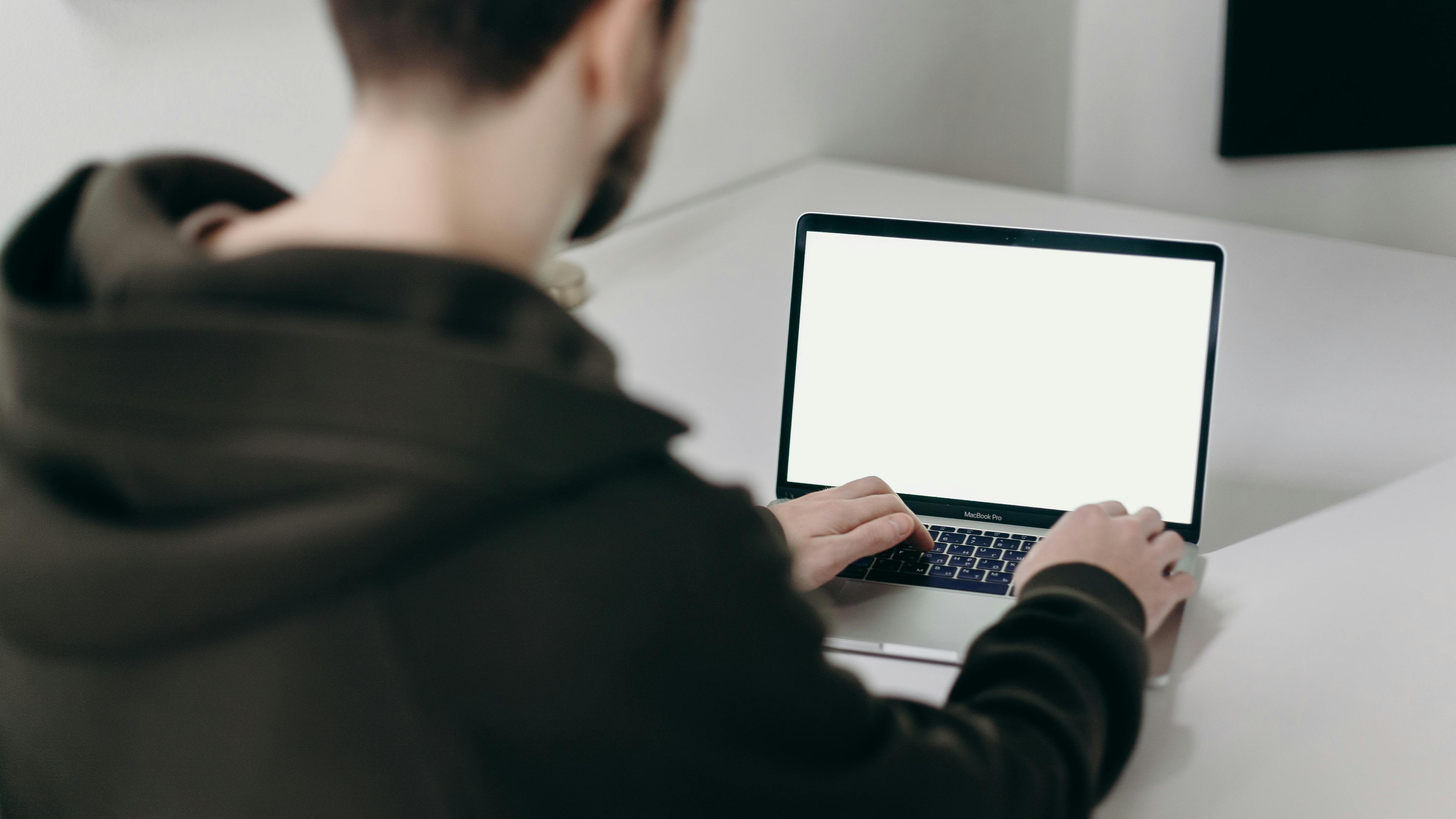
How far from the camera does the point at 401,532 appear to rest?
0.29 metres

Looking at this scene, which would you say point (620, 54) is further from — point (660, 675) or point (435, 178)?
point (660, 675)

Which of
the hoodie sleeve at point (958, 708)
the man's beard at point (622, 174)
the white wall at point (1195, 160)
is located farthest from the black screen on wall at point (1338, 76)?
the man's beard at point (622, 174)

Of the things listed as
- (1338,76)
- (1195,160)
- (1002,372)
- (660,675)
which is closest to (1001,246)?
(1002,372)

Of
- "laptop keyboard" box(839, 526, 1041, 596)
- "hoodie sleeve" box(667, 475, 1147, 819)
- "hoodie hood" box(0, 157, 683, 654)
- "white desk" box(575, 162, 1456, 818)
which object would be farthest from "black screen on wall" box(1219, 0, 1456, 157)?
"hoodie hood" box(0, 157, 683, 654)

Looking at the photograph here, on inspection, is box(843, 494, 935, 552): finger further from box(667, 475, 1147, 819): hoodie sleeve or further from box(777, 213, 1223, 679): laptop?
box(667, 475, 1147, 819): hoodie sleeve

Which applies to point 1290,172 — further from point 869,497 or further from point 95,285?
point 95,285

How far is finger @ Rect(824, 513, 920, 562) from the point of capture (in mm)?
673

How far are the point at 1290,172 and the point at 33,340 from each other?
6.28 feet

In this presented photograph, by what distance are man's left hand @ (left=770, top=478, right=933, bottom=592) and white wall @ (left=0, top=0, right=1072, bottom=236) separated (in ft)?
2.00

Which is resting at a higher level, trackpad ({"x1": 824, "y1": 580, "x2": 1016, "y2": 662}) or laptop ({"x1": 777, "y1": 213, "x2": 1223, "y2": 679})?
laptop ({"x1": 777, "y1": 213, "x2": 1223, "y2": 679})

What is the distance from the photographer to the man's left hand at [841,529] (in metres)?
0.67

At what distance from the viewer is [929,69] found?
2.02 meters

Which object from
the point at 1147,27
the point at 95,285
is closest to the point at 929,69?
the point at 1147,27

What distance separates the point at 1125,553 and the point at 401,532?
15.9 inches
